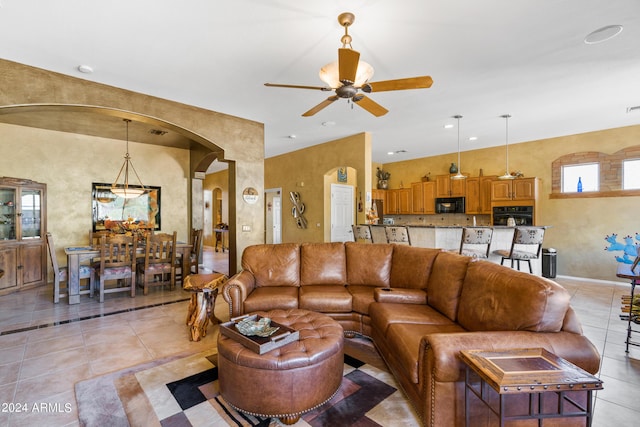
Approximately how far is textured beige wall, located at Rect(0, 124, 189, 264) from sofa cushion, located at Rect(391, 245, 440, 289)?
222 inches

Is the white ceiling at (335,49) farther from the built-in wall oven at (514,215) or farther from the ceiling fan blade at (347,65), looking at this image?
the built-in wall oven at (514,215)

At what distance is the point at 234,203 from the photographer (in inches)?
197

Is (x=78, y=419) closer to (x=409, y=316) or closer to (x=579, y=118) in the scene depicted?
(x=409, y=316)

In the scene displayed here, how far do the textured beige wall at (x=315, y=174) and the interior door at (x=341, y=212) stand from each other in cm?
25

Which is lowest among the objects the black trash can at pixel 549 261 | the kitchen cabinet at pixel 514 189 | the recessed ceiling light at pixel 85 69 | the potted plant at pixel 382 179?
the black trash can at pixel 549 261

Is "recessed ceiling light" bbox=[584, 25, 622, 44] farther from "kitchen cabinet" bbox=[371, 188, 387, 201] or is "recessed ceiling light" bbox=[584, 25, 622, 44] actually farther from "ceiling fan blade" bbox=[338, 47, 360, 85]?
"kitchen cabinet" bbox=[371, 188, 387, 201]

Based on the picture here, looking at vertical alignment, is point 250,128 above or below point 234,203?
above

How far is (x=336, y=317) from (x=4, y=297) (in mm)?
5368

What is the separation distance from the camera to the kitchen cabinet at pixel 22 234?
4.84 m

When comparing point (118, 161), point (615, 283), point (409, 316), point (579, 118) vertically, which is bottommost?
point (615, 283)

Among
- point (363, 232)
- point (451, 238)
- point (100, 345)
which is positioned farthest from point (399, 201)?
point (100, 345)

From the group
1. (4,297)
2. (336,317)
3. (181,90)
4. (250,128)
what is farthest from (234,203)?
(4,297)

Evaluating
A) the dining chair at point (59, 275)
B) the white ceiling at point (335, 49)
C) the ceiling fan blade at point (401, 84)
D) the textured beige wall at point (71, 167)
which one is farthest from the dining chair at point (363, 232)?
the textured beige wall at point (71, 167)

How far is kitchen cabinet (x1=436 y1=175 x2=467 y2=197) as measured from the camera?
7562mm
